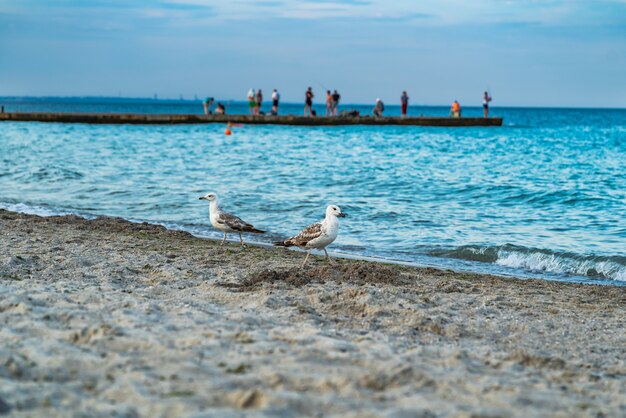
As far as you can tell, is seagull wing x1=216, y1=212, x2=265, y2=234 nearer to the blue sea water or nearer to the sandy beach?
the blue sea water

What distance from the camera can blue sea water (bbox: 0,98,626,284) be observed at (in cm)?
1194

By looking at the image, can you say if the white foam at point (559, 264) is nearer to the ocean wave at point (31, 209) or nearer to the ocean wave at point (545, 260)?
the ocean wave at point (545, 260)

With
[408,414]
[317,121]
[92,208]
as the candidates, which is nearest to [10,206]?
[92,208]

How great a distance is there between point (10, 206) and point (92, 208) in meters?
1.59

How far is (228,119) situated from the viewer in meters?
48.2

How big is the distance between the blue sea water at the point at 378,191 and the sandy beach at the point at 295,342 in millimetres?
2758

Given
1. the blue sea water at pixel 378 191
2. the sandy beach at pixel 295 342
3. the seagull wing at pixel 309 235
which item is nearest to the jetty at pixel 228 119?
the blue sea water at pixel 378 191

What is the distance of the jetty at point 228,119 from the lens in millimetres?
47594

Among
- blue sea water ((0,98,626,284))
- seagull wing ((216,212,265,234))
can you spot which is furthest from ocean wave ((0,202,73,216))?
seagull wing ((216,212,265,234))

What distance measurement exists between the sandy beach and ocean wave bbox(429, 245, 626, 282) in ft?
5.30

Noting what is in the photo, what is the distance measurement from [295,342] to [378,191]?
13673 mm

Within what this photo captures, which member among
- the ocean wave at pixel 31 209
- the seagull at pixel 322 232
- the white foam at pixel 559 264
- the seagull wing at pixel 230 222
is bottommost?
the white foam at pixel 559 264

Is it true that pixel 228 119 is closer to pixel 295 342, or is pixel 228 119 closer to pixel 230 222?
pixel 230 222

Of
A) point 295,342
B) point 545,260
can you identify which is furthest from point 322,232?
point 295,342
